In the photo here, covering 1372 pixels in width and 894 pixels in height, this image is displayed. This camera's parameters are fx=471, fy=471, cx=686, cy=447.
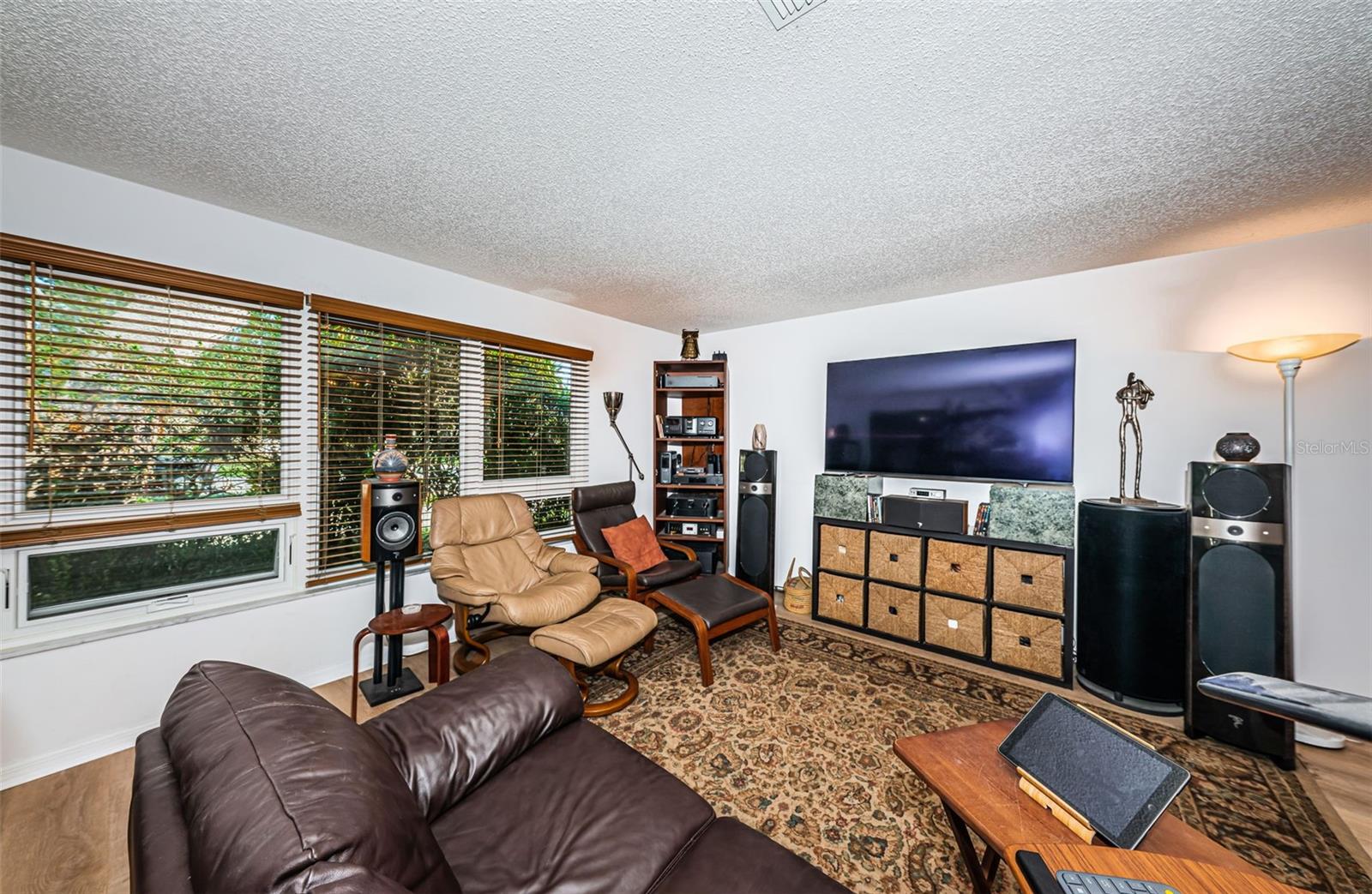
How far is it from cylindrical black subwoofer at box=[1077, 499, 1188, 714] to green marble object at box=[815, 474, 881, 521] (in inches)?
47.8

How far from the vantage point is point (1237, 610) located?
2158 millimetres

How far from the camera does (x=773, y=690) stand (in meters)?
2.53

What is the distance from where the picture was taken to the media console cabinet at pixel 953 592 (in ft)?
8.93

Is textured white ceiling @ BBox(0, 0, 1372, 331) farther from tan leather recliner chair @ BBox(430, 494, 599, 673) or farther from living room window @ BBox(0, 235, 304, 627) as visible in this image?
tan leather recliner chair @ BBox(430, 494, 599, 673)

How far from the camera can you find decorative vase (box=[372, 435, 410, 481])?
252 cm

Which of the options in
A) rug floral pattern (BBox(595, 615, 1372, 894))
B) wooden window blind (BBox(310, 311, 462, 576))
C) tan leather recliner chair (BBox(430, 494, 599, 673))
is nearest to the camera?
rug floral pattern (BBox(595, 615, 1372, 894))

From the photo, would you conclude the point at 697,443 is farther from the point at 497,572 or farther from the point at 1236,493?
the point at 1236,493

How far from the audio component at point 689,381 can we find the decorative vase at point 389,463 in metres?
2.34

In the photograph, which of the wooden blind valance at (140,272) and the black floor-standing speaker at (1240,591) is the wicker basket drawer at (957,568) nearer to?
the black floor-standing speaker at (1240,591)

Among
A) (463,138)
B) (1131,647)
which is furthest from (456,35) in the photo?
(1131,647)

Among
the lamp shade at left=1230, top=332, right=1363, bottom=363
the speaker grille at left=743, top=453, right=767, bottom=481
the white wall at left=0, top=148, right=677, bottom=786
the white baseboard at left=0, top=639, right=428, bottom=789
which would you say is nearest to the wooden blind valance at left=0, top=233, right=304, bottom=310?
the white wall at left=0, top=148, right=677, bottom=786

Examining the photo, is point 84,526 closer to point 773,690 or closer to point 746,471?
point 773,690

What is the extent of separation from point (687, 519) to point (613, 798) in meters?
2.95

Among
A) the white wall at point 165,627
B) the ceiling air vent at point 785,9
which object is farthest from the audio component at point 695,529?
the ceiling air vent at point 785,9
